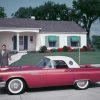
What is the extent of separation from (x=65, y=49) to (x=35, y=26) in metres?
4.96

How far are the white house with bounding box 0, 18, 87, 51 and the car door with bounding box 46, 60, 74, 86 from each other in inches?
862

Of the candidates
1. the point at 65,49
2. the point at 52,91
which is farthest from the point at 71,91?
the point at 65,49

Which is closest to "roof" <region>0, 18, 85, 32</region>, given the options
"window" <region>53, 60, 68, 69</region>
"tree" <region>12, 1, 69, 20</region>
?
"tree" <region>12, 1, 69, 20</region>

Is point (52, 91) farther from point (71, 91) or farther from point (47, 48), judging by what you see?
point (47, 48)

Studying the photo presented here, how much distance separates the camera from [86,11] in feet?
172

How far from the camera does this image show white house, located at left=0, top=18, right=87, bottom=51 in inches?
1211

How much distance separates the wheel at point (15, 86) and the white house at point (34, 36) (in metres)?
22.1

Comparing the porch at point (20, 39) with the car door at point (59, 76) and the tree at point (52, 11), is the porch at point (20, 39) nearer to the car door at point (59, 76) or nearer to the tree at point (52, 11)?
the car door at point (59, 76)

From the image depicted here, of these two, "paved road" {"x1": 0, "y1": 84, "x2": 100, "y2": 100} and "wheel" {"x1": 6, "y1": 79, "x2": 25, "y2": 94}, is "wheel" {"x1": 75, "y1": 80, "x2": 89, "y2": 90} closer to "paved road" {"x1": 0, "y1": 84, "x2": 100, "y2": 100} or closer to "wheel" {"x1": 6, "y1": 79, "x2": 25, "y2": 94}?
"paved road" {"x1": 0, "y1": 84, "x2": 100, "y2": 100}

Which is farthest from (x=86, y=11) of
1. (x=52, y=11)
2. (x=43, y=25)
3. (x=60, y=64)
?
(x=60, y=64)

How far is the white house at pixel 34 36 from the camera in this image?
30750mm

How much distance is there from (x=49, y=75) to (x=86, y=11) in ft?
150

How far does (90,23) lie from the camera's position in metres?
54.6

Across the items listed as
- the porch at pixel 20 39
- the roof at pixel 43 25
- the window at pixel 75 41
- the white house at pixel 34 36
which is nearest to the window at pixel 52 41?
the white house at pixel 34 36
